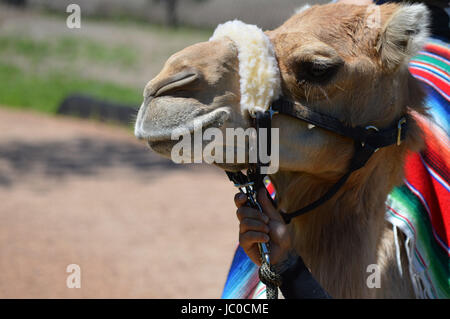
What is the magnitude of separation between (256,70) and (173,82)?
29 centimetres

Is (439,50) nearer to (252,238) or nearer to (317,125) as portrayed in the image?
(317,125)

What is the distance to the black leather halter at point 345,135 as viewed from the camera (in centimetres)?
197

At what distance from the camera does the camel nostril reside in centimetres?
179

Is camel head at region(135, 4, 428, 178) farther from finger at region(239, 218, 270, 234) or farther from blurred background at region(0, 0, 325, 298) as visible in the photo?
blurred background at region(0, 0, 325, 298)

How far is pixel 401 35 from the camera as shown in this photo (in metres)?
2.00

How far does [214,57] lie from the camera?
1.87 metres

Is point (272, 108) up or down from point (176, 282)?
up

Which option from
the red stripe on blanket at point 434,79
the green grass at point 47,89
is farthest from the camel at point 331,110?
the green grass at point 47,89

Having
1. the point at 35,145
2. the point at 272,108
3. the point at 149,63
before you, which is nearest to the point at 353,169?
the point at 272,108

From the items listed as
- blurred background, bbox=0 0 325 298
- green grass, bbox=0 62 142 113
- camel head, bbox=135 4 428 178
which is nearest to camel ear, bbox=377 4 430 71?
camel head, bbox=135 4 428 178

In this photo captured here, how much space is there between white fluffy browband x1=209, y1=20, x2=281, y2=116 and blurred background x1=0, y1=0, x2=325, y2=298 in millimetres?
3112

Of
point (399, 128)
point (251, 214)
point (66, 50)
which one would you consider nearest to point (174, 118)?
point (251, 214)
